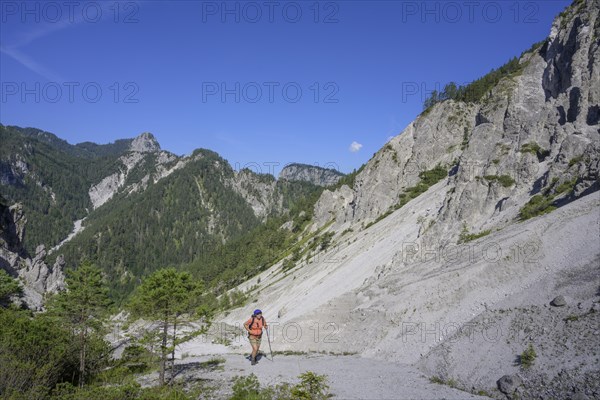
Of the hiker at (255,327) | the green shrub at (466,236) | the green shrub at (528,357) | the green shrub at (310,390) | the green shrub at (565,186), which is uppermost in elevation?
the green shrub at (565,186)

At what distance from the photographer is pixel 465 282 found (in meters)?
21.2

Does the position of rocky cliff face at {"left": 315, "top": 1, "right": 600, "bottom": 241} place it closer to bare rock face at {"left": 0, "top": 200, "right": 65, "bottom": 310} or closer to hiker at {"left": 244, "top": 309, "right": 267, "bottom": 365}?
hiker at {"left": 244, "top": 309, "right": 267, "bottom": 365}

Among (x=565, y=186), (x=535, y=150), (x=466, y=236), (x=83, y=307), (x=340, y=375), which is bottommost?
(x=340, y=375)

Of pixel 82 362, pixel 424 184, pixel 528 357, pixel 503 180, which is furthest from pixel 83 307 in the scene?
pixel 424 184

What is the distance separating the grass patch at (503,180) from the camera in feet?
133

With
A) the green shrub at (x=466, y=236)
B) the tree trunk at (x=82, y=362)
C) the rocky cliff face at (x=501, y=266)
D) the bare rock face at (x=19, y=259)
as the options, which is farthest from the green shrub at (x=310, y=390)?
the bare rock face at (x=19, y=259)

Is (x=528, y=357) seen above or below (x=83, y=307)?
below

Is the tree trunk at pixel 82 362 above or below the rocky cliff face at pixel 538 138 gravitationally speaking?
below

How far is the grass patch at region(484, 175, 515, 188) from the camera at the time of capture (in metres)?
40.7

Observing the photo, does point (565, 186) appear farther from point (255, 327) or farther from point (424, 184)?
point (424, 184)

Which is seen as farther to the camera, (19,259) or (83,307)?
(19,259)

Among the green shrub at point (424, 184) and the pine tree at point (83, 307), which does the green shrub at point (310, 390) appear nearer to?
the pine tree at point (83, 307)

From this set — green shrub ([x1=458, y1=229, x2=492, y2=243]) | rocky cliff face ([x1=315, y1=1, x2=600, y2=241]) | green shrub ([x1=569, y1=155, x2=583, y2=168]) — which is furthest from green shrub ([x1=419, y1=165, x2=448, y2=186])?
green shrub ([x1=569, y1=155, x2=583, y2=168])

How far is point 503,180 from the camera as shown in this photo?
41.2m
